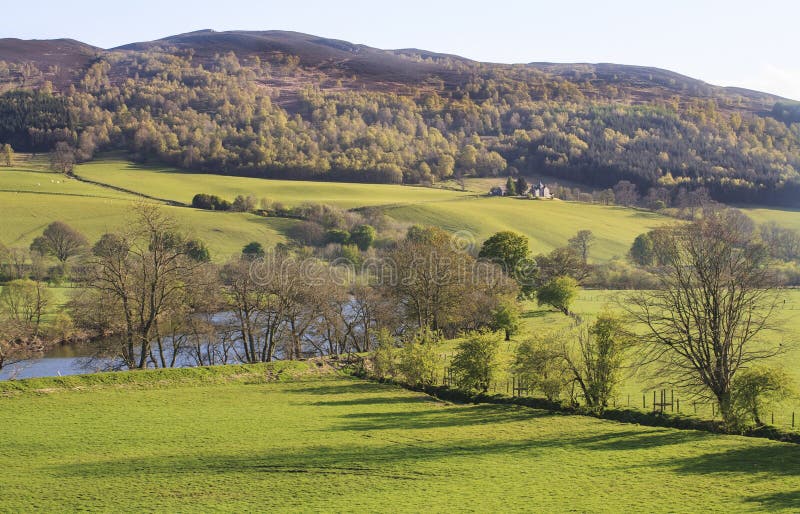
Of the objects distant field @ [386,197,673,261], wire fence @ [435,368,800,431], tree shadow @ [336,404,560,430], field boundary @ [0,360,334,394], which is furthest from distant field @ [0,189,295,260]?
tree shadow @ [336,404,560,430]

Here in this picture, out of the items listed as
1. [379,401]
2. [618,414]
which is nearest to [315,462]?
[379,401]

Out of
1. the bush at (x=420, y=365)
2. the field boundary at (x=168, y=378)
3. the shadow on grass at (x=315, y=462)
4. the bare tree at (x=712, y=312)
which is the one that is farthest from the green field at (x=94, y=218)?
the shadow on grass at (x=315, y=462)

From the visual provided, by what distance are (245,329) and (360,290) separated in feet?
45.6

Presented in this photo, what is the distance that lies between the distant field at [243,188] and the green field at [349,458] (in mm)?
106539

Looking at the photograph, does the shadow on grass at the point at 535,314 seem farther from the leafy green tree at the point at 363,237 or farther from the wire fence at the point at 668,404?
the leafy green tree at the point at 363,237

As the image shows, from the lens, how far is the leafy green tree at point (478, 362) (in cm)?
4672

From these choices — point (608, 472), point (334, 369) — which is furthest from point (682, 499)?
point (334, 369)

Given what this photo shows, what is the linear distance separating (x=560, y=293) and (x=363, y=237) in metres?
47.6

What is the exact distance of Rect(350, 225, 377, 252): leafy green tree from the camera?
120 meters

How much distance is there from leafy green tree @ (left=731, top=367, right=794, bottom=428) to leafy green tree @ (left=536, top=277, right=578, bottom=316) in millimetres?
43679

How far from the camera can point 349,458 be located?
102ft

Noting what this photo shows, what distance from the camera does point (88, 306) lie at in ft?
187

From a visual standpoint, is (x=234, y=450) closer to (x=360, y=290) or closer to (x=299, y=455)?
(x=299, y=455)

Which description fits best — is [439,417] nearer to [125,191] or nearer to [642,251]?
[642,251]
